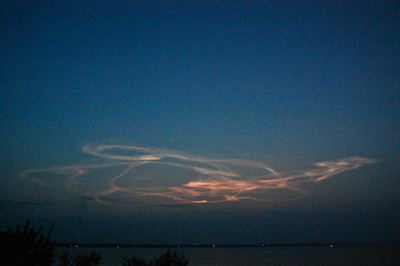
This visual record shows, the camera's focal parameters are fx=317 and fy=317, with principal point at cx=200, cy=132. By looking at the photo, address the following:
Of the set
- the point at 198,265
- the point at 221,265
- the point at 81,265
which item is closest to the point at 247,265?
the point at 221,265

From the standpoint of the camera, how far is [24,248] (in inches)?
610

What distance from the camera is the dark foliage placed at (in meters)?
15.1

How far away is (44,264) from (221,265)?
138566 millimetres

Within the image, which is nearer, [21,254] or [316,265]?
[21,254]

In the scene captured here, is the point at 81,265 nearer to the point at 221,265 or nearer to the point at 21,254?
the point at 21,254

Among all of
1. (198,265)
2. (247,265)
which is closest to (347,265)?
(247,265)

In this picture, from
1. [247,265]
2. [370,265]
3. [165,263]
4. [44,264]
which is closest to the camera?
[44,264]

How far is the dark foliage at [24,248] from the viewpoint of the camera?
596 inches

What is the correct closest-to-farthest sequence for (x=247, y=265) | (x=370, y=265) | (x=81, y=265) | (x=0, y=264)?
(x=0, y=264) < (x=81, y=265) < (x=370, y=265) < (x=247, y=265)

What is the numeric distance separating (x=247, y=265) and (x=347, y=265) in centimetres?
4327

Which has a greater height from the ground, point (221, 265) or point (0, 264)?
point (0, 264)

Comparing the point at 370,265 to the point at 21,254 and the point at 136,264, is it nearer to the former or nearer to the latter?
the point at 136,264

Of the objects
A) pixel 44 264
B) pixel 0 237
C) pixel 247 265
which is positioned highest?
pixel 0 237

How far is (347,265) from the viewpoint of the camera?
138 m
